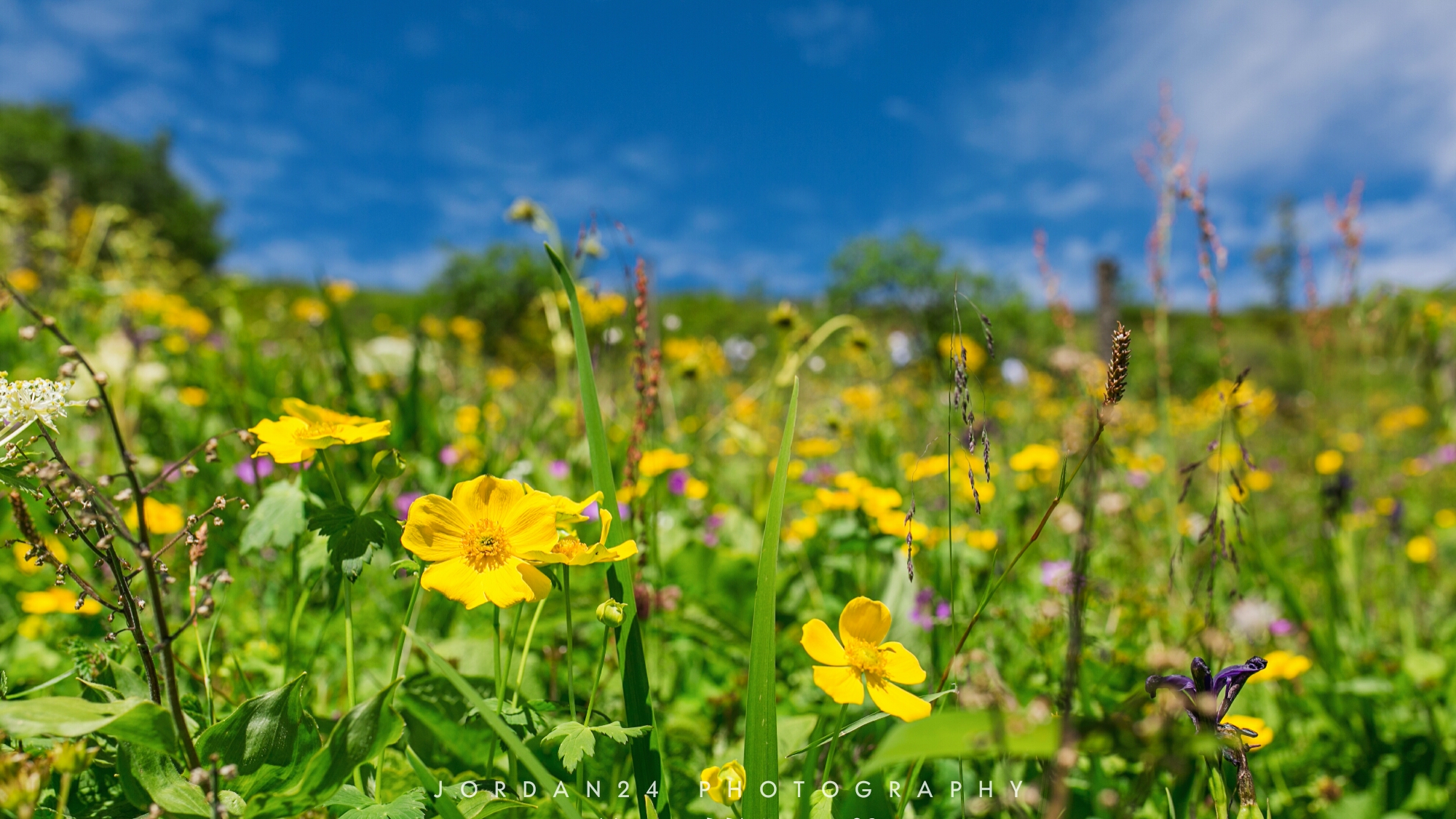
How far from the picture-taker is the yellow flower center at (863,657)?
2.19 ft

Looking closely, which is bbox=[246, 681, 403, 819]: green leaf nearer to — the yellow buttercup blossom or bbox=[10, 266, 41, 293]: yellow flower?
the yellow buttercup blossom

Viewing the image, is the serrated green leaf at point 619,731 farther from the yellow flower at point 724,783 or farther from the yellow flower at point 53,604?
the yellow flower at point 53,604

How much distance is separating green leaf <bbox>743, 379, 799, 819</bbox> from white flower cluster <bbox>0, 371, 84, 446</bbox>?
2.05ft

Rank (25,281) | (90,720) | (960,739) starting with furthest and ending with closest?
1. (25,281)
2. (90,720)
3. (960,739)

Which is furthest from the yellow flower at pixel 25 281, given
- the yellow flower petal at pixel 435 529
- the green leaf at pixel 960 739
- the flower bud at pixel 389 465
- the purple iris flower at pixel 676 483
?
the green leaf at pixel 960 739

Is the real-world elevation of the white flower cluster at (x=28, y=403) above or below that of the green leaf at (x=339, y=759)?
above

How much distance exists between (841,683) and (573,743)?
9.6 inches

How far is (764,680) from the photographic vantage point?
638 millimetres

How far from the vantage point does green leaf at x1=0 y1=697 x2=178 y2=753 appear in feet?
1.54

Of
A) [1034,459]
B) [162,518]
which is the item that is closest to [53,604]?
[162,518]

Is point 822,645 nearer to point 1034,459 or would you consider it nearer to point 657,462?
point 657,462

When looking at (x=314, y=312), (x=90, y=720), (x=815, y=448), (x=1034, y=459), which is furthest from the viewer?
(x=314, y=312)

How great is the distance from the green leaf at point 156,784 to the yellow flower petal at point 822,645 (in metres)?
0.50

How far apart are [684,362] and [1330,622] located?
1725 millimetres
